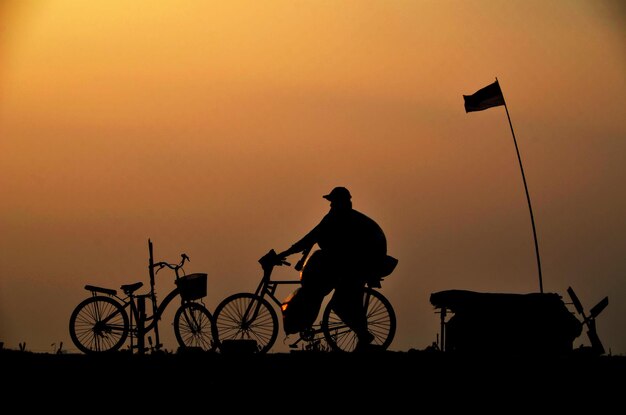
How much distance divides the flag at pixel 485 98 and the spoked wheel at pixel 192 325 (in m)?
10.1

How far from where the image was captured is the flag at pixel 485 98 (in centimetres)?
2902

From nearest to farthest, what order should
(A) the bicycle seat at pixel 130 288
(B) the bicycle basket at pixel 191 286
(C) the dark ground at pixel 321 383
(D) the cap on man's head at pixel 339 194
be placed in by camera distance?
(C) the dark ground at pixel 321 383 → (D) the cap on man's head at pixel 339 194 → (B) the bicycle basket at pixel 191 286 → (A) the bicycle seat at pixel 130 288

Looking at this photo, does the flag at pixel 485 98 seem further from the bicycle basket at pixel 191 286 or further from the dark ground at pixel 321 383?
the dark ground at pixel 321 383

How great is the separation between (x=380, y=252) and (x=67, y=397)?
6.53 meters

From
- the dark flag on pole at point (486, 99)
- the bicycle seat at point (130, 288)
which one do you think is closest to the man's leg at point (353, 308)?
the bicycle seat at point (130, 288)

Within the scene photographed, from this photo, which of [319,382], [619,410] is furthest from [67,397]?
[619,410]

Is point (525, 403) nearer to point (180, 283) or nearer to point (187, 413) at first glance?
point (187, 413)

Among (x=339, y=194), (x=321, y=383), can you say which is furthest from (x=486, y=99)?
(x=321, y=383)

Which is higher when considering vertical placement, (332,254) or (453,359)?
(332,254)

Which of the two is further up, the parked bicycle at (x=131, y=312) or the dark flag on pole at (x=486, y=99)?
the dark flag on pole at (x=486, y=99)

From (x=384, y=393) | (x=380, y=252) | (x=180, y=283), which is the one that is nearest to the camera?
(x=384, y=393)

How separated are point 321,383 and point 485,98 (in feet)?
47.3

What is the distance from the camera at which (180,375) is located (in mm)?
16703

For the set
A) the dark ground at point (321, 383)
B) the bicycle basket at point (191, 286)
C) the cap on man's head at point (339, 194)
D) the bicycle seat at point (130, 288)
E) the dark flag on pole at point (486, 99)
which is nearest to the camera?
the dark ground at point (321, 383)
